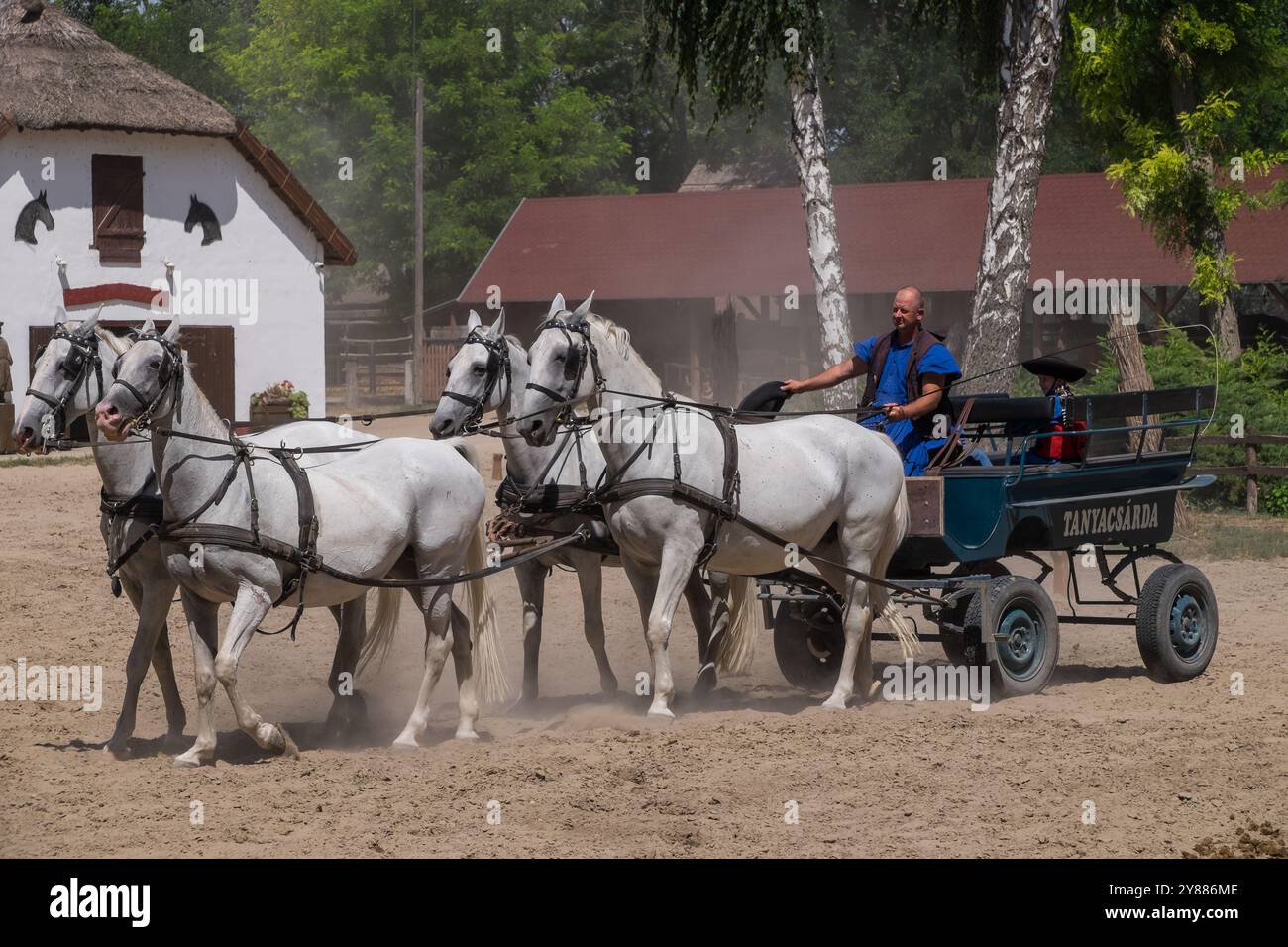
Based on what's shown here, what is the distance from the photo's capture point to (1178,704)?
8695mm

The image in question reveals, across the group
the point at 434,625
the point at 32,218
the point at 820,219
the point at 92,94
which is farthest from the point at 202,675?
the point at 92,94

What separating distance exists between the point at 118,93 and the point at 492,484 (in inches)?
466

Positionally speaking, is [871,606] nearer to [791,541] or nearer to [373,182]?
[791,541]

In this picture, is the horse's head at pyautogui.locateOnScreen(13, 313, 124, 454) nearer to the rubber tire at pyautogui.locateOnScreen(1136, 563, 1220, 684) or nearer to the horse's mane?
the horse's mane

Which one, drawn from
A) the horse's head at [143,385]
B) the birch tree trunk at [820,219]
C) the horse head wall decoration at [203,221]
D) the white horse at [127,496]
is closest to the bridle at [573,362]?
the white horse at [127,496]

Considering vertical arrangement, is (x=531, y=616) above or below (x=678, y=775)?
above

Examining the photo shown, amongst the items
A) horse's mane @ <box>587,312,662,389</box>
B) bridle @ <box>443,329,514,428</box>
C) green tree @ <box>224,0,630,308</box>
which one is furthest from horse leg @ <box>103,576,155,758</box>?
green tree @ <box>224,0,630,308</box>

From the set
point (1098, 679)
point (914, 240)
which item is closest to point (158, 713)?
point (1098, 679)

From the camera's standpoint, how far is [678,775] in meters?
6.91

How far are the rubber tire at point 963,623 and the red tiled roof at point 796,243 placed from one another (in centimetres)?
2054

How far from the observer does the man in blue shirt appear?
8859 mm

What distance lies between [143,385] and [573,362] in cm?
214

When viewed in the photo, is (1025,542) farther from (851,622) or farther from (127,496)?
(127,496)

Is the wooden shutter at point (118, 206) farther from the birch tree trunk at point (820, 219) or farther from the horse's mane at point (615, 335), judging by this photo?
the horse's mane at point (615, 335)
